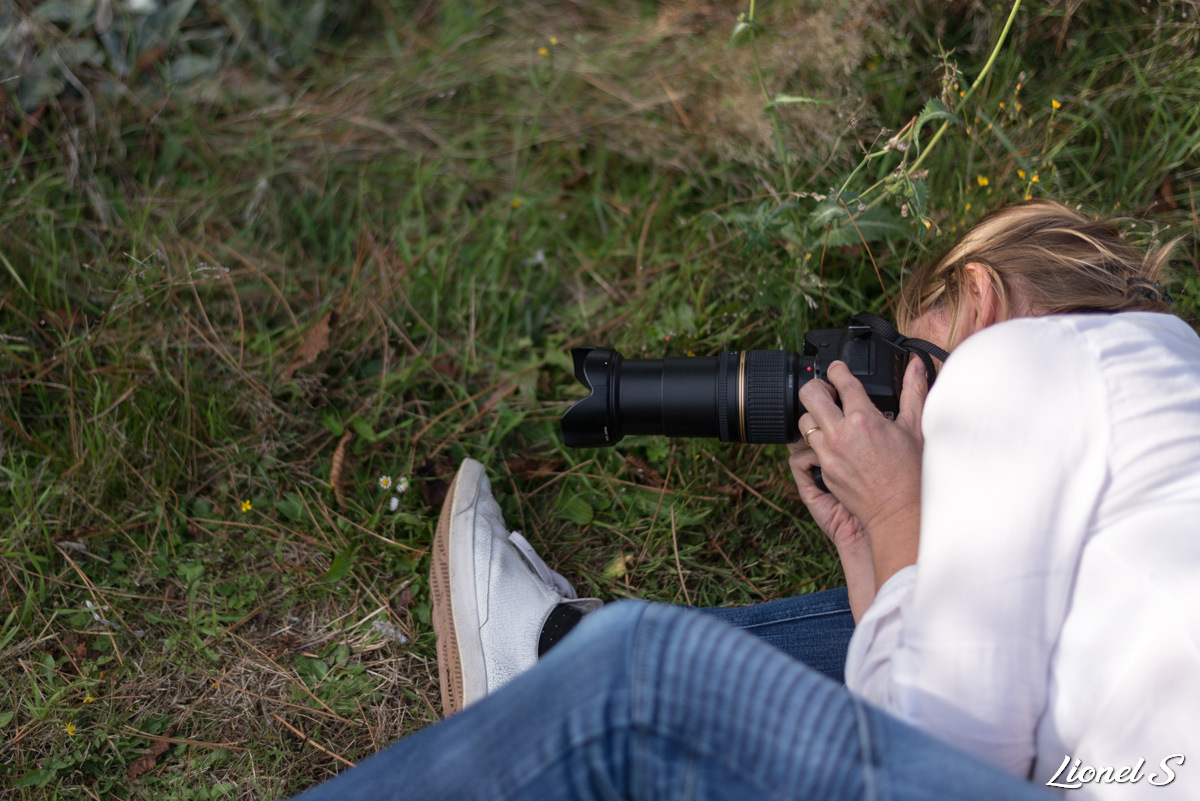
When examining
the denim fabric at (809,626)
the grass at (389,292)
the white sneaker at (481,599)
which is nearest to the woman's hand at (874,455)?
the denim fabric at (809,626)

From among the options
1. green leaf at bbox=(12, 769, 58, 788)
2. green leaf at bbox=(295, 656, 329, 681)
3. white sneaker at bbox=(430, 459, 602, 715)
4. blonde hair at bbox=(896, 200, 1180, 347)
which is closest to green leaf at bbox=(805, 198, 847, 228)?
blonde hair at bbox=(896, 200, 1180, 347)

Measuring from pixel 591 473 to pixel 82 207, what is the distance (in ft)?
5.02

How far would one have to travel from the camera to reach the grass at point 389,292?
171cm

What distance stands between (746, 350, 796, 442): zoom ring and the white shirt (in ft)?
1.46

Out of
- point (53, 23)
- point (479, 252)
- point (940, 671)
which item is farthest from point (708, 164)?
point (53, 23)

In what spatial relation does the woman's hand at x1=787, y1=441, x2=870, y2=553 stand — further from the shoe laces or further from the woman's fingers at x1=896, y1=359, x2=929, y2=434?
the shoe laces

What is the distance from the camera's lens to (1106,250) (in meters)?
1.28

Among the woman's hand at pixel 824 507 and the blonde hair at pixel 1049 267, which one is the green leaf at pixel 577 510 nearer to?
the woman's hand at pixel 824 507

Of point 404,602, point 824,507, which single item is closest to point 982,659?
point 824,507

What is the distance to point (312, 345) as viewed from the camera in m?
1.95

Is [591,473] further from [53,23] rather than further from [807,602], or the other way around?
[53,23]

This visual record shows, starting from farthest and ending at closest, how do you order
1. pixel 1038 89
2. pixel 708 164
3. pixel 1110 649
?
pixel 708 164 → pixel 1038 89 → pixel 1110 649

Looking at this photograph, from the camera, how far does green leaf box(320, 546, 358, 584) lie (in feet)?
5.81

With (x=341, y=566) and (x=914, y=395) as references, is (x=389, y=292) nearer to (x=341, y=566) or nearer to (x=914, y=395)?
(x=341, y=566)
